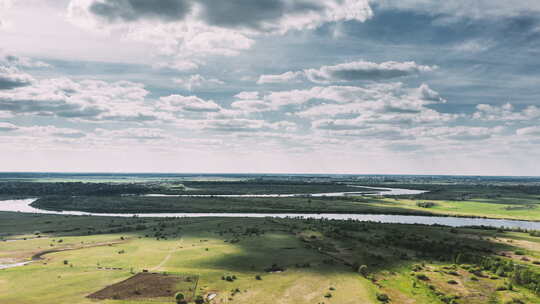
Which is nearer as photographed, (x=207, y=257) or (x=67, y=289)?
(x=67, y=289)

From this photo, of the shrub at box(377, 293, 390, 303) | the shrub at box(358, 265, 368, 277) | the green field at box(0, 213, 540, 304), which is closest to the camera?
the shrub at box(377, 293, 390, 303)

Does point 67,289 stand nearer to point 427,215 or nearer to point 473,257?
point 473,257

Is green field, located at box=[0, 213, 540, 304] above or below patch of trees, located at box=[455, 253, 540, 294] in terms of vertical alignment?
below

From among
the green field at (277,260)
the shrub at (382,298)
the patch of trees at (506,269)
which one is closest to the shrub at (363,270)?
the green field at (277,260)

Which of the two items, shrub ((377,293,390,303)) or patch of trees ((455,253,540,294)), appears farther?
patch of trees ((455,253,540,294))

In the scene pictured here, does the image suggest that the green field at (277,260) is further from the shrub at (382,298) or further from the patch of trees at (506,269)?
the patch of trees at (506,269)

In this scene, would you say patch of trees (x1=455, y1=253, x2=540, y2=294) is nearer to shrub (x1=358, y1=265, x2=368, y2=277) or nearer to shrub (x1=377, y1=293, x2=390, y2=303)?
shrub (x1=358, y1=265, x2=368, y2=277)

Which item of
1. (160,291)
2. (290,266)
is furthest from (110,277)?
(290,266)

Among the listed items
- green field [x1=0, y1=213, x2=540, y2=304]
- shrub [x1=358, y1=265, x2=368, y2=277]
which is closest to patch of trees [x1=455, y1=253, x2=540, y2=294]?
green field [x1=0, y1=213, x2=540, y2=304]

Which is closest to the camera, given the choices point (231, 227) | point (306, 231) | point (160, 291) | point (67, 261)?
point (160, 291)
